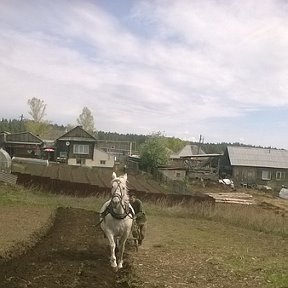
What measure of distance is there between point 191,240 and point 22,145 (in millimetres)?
63880

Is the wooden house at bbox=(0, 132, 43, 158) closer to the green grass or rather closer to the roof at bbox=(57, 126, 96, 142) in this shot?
the roof at bbox=(57, 126, 96, 142)

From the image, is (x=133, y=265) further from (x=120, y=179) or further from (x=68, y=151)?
(x=68, y=151)

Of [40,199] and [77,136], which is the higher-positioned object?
[77,136]

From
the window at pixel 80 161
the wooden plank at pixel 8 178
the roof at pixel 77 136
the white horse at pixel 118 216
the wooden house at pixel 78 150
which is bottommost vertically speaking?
the wooden plank at pixel 8 178

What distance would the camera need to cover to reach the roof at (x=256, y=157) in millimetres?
71750

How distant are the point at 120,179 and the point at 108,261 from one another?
2099 mm

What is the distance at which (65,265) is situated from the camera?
11.5 m

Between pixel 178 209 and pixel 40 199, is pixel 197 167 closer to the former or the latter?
pixel 178 209

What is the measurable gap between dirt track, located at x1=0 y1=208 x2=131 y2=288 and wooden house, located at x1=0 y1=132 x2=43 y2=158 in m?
62.7

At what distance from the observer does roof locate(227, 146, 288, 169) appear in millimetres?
71750

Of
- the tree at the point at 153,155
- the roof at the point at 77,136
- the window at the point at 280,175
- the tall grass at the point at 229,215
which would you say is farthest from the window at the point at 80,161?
the tall grass at the point at 229,215

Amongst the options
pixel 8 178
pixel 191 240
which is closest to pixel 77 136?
pixel 8 178

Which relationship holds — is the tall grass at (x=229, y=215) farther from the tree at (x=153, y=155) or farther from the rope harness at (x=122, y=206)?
the tree at (x=153, y=155)

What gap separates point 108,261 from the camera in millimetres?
12758
